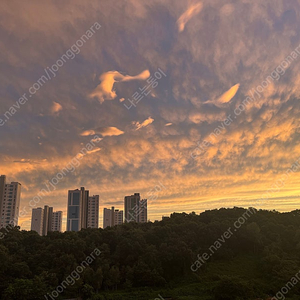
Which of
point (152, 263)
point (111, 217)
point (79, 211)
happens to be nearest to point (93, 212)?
point (111, 217)

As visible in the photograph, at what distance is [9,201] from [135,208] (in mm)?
45148

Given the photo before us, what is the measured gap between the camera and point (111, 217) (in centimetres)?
12750

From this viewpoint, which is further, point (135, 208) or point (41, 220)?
point (41, 220)

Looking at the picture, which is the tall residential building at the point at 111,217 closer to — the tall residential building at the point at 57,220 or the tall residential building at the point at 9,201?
the tall residential building at the point at 57,220

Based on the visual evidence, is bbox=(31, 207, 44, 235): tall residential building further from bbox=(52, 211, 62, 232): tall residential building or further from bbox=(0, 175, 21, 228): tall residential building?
bbox=(0, 175, 21, 228): tall residential building

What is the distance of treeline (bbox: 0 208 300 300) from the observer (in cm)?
3162

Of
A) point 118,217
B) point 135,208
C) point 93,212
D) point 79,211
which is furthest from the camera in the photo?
point 118,217

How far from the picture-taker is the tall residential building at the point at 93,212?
117 m

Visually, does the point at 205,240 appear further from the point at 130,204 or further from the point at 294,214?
the point at 130,204

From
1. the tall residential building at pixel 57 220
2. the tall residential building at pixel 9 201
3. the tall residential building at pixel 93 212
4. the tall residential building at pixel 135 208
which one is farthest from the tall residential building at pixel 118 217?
the tall residential building at pixel 9 201

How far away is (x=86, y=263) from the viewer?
3888cm

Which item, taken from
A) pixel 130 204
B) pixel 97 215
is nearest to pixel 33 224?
pixel 97 215

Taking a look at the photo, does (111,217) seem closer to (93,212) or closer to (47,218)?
(93,212)

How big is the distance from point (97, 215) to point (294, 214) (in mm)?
84451
